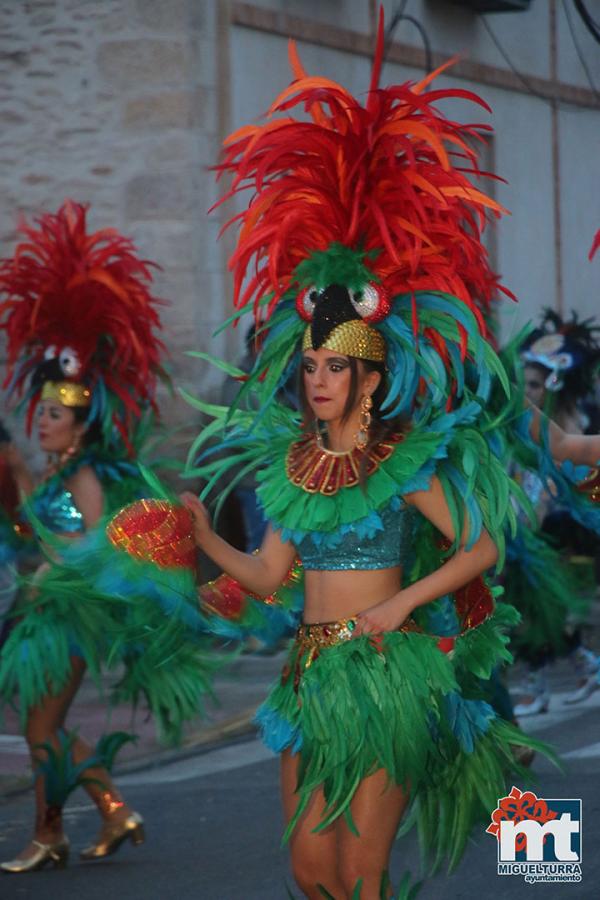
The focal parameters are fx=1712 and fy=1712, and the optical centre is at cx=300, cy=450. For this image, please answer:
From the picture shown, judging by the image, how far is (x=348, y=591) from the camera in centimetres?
A: 448

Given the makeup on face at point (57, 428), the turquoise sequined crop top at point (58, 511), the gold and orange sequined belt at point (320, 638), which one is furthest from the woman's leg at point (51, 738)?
the gold and orange sequined belt at point (320, 638)

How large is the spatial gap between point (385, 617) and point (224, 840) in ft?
8.72

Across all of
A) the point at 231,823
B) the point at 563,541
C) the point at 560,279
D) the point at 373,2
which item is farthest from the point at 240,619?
the point at 560,279

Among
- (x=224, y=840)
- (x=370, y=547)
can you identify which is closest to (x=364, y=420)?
(x=370, y=547)

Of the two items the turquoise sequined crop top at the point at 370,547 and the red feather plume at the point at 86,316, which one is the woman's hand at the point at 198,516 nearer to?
the turquoise sequined crop top at the point at 370,547

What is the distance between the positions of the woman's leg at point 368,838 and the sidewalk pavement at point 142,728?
3322 millimetres

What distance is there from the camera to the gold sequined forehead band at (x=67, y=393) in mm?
6648

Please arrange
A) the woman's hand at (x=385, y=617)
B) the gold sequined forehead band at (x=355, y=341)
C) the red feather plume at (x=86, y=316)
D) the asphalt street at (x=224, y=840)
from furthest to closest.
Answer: the red feather plume at (x=86, y=316)
the asphalt street at (x=224, y=840)
the gold sequined forehead band at (x=355, y=341)
the woman's hand at (x=385, y=617)

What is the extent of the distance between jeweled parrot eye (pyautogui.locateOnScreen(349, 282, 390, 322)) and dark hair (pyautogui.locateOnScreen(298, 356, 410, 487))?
0.40 ft

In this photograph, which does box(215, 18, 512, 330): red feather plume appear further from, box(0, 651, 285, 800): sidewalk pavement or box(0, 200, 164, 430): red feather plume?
box(0, 651, 285, 800): sidewalk pavement

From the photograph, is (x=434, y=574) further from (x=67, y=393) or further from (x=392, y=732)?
(x=67, y=393)

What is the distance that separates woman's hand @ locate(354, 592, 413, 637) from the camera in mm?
4402

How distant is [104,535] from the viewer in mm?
4551

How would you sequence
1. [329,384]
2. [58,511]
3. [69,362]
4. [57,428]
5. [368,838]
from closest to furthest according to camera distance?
[368,838]
[329,384]
[58,511]
[57,428]
[69,362]
